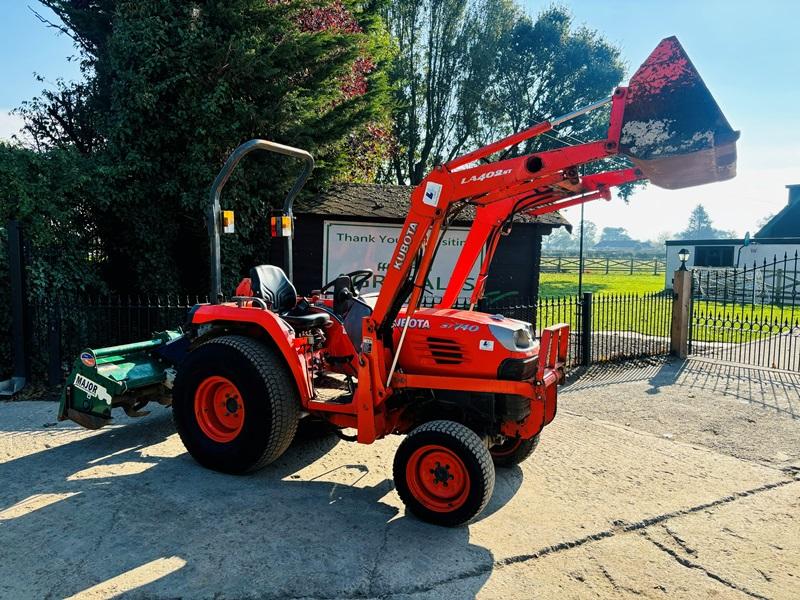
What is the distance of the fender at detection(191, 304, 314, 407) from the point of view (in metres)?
4.44

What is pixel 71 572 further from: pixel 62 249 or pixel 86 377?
pixel 62 249

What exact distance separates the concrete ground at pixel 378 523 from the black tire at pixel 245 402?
17cm

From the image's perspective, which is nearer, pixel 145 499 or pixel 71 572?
pixel 71 572

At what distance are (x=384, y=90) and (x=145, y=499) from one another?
9825 millimetres

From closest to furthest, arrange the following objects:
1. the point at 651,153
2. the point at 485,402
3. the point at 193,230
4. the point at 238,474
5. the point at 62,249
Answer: the point at 651,153, the point at 485,402, the point at 238,474, the point at 62,249, the point at 193,230

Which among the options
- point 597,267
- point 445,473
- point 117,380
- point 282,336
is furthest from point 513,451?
point 597,267

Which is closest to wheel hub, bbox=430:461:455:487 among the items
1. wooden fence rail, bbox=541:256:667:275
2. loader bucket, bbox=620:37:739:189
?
loader bucket, bbox=620:37:739:189

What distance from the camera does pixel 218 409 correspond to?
471cm

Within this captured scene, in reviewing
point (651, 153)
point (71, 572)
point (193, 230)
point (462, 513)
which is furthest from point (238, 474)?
point (193, 230)

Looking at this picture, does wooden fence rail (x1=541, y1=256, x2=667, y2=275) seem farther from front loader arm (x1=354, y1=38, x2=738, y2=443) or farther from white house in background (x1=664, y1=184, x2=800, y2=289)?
front loader arm (x1=354, y1=38, x2=738, y2=443)

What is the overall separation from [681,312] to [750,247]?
706 inches

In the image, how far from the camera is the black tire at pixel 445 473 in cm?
366

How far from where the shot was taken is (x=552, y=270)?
41312 mm

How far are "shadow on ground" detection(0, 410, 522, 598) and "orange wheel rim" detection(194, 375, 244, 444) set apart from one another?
32 centimetres
